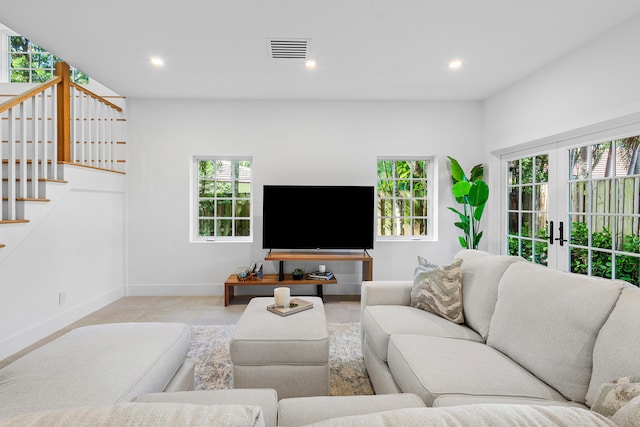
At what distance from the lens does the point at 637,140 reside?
2523 mm

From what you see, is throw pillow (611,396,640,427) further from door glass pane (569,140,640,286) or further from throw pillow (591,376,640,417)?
door glass pane (569,140,640,286)

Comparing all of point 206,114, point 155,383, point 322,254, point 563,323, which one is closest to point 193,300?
point 322,254

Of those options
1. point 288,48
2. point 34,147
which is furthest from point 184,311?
point 288,48

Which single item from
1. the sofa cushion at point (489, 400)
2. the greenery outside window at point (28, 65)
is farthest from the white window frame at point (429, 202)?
the greenery outside window at point (28, 65)

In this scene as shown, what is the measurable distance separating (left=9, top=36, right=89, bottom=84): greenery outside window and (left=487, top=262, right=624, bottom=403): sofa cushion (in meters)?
5.79

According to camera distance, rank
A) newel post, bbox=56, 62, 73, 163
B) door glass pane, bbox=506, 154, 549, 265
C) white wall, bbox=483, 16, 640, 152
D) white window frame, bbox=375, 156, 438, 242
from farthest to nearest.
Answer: white window frame, bbox=375, 156, 438, 242
door glass pane, bbox=506, 154, 549, 265
newel post, bbox=56, 62, 73, 163
white wall, bbox=483, 16, 640, 152

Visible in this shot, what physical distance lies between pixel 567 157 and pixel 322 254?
112 inches

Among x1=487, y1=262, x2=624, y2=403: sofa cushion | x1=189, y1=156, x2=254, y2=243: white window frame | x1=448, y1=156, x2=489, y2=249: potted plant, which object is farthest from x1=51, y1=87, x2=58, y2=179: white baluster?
x1=448, y1=156, x2=489, y2=249: potted plant

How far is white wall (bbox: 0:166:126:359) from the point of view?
259 cm

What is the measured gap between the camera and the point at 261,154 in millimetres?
4254

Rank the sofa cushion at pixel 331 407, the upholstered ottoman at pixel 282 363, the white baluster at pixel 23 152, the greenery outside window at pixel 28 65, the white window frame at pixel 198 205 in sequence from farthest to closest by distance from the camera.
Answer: the greenery outside window at pixel 28 65 → the white window frame at pixel 198 205 → the white baluster at pixel 23 152 → the upholstered ottoman at pixel 282 363 → the sofa cushion at pixel 331 407

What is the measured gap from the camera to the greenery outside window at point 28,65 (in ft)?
15.2

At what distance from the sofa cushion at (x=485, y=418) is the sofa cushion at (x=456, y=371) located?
834 millimetres

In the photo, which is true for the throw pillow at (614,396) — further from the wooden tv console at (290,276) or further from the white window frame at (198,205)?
the white window frame at (198,205)
